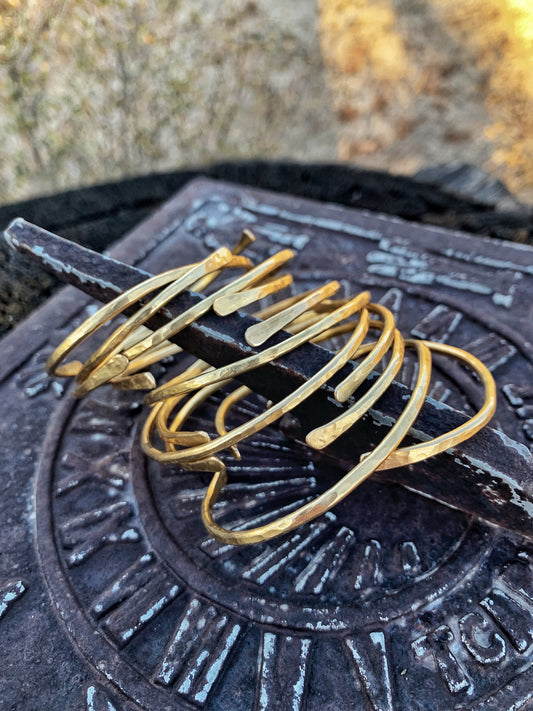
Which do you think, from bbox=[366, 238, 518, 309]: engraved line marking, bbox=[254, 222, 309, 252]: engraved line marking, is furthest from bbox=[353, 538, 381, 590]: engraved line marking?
bbox=[254, 222, 309, 252]: engraved line marking

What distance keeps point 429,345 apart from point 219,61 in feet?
9.72

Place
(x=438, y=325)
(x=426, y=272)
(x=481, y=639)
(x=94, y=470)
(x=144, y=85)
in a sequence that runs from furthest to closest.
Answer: (x=144, y=85) → (x=426, y=272) → (x=438, y=325) → (x=94, y=470) → (x=481, y=639)

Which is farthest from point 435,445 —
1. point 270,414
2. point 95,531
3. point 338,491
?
point 95,531

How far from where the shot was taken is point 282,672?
4.31ft

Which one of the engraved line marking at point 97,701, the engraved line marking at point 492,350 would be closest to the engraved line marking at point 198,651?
the engraved line marking at point 97,701

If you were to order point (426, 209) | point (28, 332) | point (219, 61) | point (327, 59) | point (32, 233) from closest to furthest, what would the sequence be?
1. point (32, 233)
2. point (28, 332)
3. point (426, 209)
4. point (219, 61)
5. point (327, 59)

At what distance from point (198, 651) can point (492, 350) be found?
3.99 ft

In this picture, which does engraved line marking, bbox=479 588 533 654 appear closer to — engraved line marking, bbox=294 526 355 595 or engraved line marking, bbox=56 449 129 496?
engraved line marking, bbox=294 526 355 595

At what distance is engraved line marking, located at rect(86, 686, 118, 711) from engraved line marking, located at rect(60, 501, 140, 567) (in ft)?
1.01

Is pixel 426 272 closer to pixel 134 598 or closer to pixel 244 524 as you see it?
pixel 244 524

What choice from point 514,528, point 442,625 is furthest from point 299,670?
point 514,528

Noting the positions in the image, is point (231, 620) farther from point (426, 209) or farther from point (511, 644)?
point (426, 209)

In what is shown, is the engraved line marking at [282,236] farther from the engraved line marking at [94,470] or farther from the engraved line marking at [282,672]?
the engraved line marking at [282,672]

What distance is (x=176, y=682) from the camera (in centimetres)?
131
